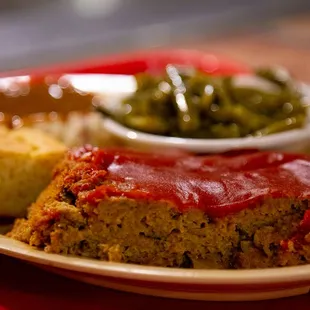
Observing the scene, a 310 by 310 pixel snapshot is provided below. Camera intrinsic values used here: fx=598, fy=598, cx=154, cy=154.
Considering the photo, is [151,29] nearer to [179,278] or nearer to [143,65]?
[143,65]

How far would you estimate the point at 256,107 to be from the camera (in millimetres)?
2883

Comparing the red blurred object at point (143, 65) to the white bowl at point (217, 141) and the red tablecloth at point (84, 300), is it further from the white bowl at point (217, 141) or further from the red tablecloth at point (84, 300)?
the red tablecloth at point (84, 300)

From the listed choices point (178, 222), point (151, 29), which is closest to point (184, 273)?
point (178, 222)

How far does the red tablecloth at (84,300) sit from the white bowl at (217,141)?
0.80m

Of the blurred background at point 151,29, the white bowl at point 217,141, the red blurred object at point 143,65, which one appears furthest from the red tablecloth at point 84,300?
the blurred background at point 151,29

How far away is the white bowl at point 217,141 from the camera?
251cm

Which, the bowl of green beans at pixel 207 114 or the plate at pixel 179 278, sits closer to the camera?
the plate at pixel 179 278

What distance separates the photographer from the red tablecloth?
1.74m

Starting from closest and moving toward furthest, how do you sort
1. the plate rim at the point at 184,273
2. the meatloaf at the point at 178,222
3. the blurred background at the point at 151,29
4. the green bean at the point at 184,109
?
the plate rim at the point at 184,273
the meatloaf at the point at 178,222
the green bean at the point at 184,109
the blurred background at the point at 151,29

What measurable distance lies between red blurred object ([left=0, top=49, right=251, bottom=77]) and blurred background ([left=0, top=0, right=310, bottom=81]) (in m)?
1.30

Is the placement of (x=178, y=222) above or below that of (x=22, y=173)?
below

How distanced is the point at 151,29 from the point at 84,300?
550 cm

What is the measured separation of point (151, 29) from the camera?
6926 millimetres

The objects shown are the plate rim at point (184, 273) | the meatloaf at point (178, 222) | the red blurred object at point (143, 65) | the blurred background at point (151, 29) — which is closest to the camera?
the plate rim at point (184, 273)
